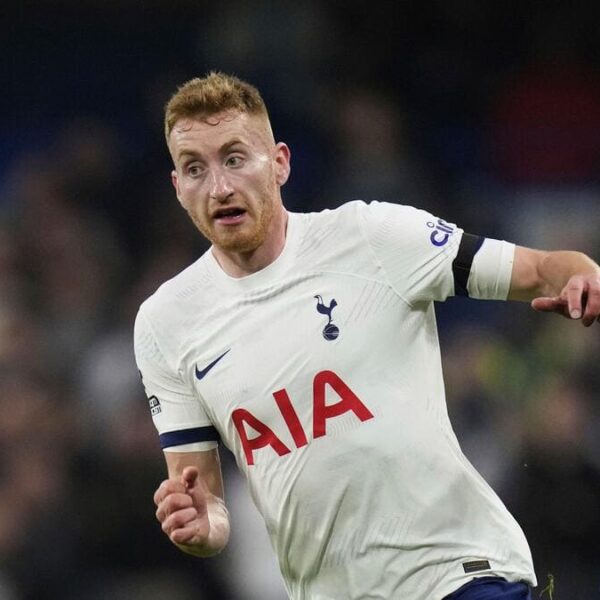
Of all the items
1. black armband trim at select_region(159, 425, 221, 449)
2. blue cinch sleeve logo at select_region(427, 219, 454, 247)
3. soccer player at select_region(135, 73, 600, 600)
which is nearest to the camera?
soccer player at select_region(135, 73, 600, 600)

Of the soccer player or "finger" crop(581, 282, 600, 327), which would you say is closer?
"finger" crop(581, 282, 600, 327)

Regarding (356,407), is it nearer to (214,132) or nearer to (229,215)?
(229,215)

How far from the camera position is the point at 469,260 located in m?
3.21

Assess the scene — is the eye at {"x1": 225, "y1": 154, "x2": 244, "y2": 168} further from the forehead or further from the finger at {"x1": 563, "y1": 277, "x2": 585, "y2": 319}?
the finger at {"x1": 563, "y1": 277, "x2": 585, "y2": 319}

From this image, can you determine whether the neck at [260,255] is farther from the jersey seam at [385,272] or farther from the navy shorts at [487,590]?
the navy shorts at [487,590]

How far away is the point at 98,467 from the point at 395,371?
2984 millimetres

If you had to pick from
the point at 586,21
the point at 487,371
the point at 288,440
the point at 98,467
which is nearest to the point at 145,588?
the point at 98,467

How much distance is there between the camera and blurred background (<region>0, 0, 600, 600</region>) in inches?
222

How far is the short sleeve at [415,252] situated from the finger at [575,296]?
0.52m

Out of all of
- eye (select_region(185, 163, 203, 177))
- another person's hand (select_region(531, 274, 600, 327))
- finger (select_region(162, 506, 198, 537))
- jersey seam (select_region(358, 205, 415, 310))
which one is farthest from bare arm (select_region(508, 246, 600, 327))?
finger (select_region(162, 506, 198, 537))

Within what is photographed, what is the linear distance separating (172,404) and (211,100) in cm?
86

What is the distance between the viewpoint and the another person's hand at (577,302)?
269 cm

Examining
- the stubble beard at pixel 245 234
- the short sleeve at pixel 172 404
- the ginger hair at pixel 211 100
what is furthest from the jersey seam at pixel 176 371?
the ginger hair at pixel 211 100

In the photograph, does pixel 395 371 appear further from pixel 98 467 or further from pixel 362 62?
pixel 362 62
